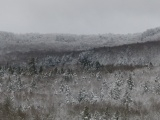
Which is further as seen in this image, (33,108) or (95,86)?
(95,86)

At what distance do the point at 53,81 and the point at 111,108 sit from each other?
48287 mm

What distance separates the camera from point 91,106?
13588 centimetres

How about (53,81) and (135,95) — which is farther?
(53,81)

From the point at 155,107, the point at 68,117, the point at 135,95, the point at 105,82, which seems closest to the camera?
the point at 68,117

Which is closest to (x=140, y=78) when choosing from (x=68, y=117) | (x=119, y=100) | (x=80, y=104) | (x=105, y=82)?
(x=105, y=82)

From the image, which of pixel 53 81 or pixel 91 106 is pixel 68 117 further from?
pixel 53 81

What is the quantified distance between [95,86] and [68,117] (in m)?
46.6

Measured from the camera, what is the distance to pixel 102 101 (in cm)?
14750

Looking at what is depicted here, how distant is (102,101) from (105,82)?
2547 centimetres

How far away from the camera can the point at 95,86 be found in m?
172

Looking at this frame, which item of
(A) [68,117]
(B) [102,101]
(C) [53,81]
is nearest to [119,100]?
(B) [102,101]

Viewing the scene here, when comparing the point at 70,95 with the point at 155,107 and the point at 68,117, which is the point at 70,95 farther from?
the point at 155,107

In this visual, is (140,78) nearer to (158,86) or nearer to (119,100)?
(158,86)

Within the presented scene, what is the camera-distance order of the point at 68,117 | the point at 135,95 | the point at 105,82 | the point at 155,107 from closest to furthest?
the point at 68,117, the point at 155,107, the point at 135,95, the point at 105,82
